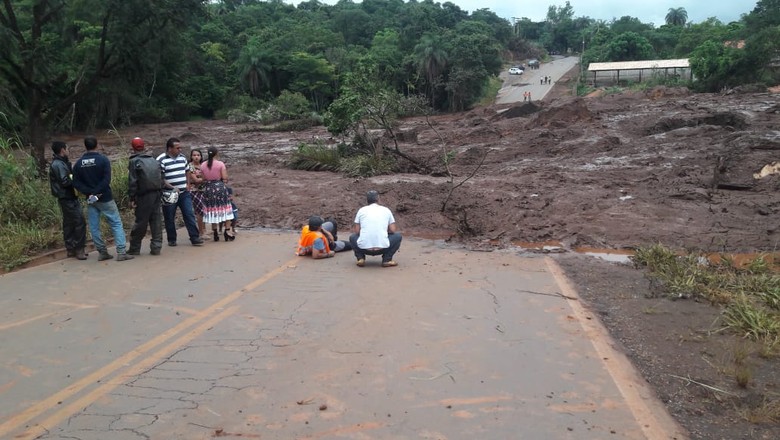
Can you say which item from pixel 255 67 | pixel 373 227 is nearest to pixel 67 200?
pixel 373 227

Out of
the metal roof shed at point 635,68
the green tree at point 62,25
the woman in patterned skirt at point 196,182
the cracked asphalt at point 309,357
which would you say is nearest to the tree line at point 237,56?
the green tree at point 62,25

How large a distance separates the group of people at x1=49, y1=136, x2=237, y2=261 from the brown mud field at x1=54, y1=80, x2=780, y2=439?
7.61ft

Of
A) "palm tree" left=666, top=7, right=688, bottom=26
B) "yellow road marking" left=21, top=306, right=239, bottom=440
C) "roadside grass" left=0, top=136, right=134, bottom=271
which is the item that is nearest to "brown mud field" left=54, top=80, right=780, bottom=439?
"roadside grass" left=0, top=136, right=134, bottom=271

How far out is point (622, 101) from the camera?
1629 inches

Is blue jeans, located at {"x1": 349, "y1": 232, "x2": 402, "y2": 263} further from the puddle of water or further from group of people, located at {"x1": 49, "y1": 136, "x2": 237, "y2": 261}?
the puddle of water

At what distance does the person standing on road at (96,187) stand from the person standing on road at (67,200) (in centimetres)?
17

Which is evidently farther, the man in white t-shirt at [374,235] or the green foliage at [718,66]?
the green foliage at [718,66]

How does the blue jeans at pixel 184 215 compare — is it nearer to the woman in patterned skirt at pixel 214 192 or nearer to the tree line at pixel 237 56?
the woman in patterned skirt at pixel 214 192

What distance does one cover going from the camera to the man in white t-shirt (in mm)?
7924

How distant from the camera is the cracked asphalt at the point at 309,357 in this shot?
383 centimetres

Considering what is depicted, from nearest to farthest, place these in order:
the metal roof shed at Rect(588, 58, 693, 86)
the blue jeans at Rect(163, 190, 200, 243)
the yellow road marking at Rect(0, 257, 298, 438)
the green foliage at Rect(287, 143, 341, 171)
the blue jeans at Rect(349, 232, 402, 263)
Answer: the yellow road marking at Rect(0, 257, 298, 438) → the blue jeans at Rect(349, 232, 402, 263) → the blue jeans at Rect(163, 190, 200, 243) → the green foliage at Rect(287, 143, 341, 171) → the metal roof shed at Rect(588, 58, 693, 86)

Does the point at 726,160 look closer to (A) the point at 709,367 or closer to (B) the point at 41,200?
Result: (A) the point at 709,367

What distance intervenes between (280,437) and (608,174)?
14.8 m

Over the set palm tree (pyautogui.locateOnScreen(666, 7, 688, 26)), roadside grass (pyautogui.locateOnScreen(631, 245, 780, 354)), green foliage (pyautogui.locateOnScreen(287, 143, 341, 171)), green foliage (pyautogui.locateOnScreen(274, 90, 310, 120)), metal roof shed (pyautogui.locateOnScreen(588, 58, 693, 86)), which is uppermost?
palm tree (pyautogui.locateOnScreen(666, 7, 688, 26))
